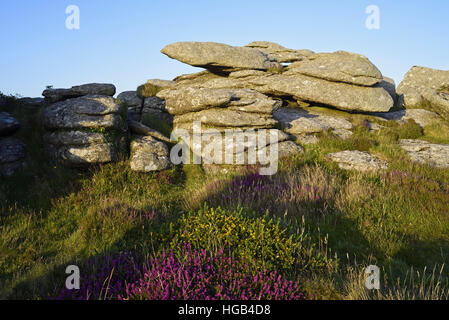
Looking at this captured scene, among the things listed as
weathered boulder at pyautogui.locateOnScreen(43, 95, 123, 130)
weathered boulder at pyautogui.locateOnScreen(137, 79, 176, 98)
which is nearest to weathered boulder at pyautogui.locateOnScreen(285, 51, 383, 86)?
weathered boulder at pyautogui.locateOnScreen(137, 79, 176, 98)

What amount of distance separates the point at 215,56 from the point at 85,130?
28.4 feet

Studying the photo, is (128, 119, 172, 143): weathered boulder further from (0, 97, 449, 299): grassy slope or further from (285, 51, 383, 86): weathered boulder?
(285, 51, 383, 86): weathered boulder

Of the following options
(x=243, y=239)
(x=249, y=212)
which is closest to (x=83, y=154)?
(x=249, y=212)

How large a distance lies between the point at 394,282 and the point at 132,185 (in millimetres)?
7187

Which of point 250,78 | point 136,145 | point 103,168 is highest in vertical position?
point 250,78

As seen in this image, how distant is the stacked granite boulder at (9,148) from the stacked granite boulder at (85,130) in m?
0.80

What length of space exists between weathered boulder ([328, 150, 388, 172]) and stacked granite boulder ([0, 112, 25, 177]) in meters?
10.7

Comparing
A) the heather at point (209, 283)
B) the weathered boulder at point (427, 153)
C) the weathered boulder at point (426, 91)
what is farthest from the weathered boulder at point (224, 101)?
the weathered boulder at point (426, 91)

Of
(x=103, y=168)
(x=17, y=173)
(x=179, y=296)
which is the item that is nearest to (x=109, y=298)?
(x=179, y=296)

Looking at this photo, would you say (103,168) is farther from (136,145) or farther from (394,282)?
(394,282)

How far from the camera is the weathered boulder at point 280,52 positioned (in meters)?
20.5

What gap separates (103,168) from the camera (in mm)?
8844

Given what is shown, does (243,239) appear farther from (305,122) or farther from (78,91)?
(305,122)

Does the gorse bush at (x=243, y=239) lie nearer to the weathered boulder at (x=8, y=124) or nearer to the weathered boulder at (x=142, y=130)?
the weathered boulder at (x=142, y=130)
